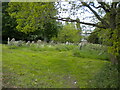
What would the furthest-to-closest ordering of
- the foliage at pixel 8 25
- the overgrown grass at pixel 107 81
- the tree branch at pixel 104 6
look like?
1. the foliage at pixel 8 25
2. the tree branch at pixel 104 6
3. the overgrown grass at pixel 107 81

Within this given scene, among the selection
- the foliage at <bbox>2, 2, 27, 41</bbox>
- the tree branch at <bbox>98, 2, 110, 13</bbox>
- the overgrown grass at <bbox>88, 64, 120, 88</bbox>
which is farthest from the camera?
the foliage at <bbox>2, 2, 27, 41</bbox>

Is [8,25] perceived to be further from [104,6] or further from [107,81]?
[107,81]

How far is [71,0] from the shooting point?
3793mm

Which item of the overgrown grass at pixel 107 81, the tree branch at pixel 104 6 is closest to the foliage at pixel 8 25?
the tree branch at pixel 104 6

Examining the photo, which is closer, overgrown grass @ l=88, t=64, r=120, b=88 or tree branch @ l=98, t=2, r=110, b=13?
overgrown grass @ l=88, t=64, r=120, b=88

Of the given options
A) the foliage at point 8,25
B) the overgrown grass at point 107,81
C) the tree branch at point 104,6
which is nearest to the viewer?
the overgrown grass at point 107,81

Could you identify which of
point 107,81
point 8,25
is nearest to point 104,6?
point 107,81

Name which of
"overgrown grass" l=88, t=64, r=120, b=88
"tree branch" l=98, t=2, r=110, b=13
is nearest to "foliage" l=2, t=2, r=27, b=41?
"tree branch" l=98, t=2, r=110, b=13

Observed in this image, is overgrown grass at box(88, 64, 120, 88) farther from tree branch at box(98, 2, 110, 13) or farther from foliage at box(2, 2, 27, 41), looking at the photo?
foliage at box(2, 2, 27, 41)

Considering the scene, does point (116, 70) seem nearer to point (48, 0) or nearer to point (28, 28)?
point (48, 0)

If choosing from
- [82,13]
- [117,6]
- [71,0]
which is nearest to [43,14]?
[71,0]

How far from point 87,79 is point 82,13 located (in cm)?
207

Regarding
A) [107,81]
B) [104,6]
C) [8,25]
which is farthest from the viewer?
[8,25]

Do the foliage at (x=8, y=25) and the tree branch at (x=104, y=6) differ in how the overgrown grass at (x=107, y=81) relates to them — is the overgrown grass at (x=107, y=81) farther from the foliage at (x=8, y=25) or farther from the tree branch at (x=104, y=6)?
the foliage at (x=8, y=25)
